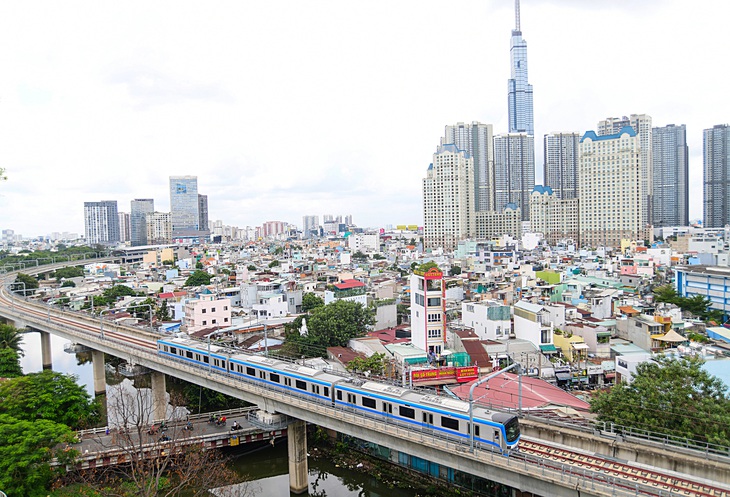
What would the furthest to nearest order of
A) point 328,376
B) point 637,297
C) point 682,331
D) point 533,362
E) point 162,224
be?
point 162,224 → point 637,297 → point 682,331 → point 533,362 → point 328,376

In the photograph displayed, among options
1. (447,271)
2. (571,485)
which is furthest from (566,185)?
(571,485)

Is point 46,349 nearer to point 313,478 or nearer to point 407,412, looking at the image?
point 313,478

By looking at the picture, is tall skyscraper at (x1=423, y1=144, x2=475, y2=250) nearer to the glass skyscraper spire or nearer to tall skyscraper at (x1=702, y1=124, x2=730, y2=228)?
tall skyscraper at (x1=702, y1=124, x2=730, y2=228)

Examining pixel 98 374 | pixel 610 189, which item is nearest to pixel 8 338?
pixel 98 374

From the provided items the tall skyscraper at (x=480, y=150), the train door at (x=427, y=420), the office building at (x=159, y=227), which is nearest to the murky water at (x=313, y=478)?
the train door at (x=427, y=420)

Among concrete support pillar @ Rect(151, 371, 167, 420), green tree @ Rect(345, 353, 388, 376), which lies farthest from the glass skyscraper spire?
concrete support pillar @ Rect(151, 371, 167, 420)

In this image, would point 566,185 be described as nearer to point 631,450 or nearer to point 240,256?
point 240,256
